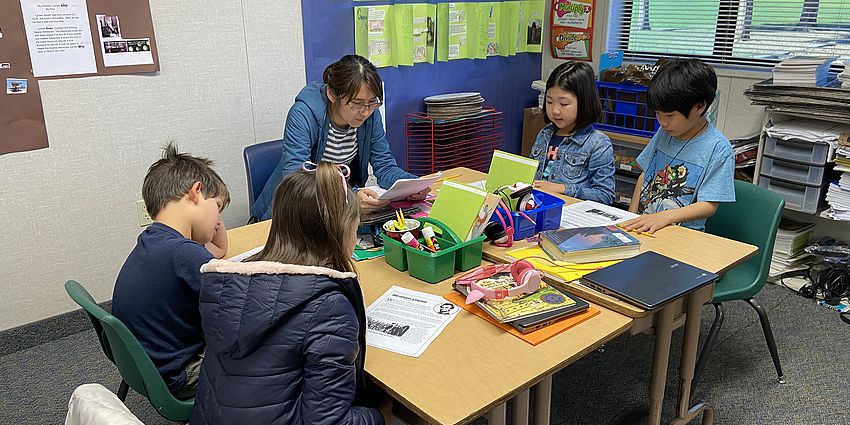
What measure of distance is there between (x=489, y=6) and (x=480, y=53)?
265 millimetres

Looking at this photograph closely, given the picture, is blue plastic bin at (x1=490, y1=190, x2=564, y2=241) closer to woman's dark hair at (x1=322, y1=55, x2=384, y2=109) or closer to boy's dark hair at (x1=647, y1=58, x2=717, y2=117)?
boy's dark hair at (x1=647, y1=58, x2=717, y2=117)

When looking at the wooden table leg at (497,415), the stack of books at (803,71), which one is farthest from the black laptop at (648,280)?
the stack of books at (803,71)

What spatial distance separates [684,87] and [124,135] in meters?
2.14

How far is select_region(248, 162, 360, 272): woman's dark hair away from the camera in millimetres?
1231

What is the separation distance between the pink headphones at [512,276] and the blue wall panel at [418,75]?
183cm

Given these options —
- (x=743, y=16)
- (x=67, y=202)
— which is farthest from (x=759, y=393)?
(x=67, y=202)

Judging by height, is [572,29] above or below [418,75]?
above

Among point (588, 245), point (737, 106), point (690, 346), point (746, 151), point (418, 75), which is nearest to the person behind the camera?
point (588, 245)

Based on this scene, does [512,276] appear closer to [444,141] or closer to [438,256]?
[438,256]

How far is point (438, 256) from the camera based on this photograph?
157 cm

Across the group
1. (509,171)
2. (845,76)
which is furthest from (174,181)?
(845,76)

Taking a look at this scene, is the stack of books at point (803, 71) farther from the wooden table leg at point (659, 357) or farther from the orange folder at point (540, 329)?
the orange folder at point (540, 329)

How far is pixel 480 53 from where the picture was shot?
12.0 feet

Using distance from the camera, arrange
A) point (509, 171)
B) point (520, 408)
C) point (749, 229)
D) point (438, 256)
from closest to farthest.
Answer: point (520, 408) → point (438, 256) → point (509, 171) → point (749, 229)
